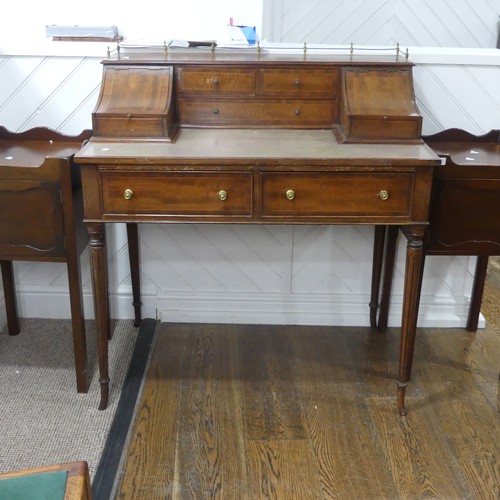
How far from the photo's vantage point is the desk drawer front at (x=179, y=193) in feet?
6.34

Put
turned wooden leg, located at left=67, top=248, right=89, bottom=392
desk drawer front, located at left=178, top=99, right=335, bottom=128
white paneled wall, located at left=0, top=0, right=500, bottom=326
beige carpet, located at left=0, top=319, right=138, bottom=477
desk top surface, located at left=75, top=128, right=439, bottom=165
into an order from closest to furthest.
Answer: desk top surface, located at left=75, top=128, right=439, bottom=165
beige carpet, located at left=0, top=319, right=138, bottom=477
turned wooden leg, located at left=67, top=248, right=89, bottom=392
desk drawer front, located at left=178, top=99, right=335, bottom=128
white paneled wall, located at left=0, top=0, right=500, bottom=326

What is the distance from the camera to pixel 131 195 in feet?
6.39

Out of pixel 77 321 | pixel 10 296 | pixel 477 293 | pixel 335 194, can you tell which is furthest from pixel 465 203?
pixel 10 296

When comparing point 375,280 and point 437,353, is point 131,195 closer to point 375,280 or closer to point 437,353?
point 375,280

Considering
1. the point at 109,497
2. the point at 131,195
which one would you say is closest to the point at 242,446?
the point at 109,497

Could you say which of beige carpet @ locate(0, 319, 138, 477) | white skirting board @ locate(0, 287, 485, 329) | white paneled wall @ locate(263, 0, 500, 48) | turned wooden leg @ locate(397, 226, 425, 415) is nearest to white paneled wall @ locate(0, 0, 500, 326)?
white skirting board @ locate(0, 287, 485, 329)

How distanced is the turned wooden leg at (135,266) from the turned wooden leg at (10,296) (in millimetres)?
446

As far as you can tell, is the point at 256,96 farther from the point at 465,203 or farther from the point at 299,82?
the point at 465,203

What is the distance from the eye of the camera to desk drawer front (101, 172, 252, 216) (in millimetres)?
1934

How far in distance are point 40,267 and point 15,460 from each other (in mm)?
902

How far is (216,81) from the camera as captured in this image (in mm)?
2227

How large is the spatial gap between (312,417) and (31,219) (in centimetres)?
107

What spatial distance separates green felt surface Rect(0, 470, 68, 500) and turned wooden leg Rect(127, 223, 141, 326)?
1411 mm

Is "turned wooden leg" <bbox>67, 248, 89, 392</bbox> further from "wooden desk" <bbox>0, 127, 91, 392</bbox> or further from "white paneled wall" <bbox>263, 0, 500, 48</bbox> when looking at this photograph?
"white paneled wall" <bbox>263, 0, 500, 48</bbox>
